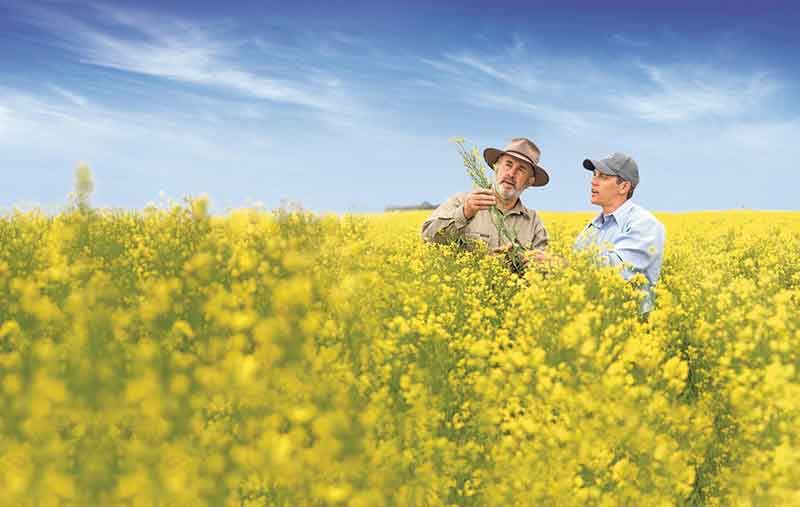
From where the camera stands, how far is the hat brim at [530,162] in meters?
6.42

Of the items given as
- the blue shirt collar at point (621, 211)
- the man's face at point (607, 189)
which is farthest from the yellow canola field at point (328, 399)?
the man's face at point (607, 189)

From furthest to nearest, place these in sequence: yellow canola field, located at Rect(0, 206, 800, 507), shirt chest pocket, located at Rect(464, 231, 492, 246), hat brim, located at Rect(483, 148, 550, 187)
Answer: shirt chest pocket, located at Rect(464, 231, 492, 246), hat brim, located at Rect(483, 148, 550, 187), yellow canola field, located at Rect(0, 206, 800, 507)

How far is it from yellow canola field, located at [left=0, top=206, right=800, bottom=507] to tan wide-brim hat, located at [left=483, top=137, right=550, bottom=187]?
1682 millimetres

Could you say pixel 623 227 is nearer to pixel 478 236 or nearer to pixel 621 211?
pixel 621 211

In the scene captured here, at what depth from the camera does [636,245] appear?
5.42 m

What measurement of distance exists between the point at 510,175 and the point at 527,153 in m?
0.28

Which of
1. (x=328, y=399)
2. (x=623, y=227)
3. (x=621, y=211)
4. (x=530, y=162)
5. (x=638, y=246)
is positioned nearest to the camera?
(x=328, y=399)

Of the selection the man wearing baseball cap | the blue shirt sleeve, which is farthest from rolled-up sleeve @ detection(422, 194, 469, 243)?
the blue shirt sleeve

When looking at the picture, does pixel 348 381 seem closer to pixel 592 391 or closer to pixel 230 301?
pixel 230 301

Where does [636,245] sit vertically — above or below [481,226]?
below

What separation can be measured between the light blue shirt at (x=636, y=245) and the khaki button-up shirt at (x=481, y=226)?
1133 millimetres

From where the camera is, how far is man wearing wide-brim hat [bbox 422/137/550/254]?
21.4 feet

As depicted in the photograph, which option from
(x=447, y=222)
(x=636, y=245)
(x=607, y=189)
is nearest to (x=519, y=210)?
(x=447, y=222)

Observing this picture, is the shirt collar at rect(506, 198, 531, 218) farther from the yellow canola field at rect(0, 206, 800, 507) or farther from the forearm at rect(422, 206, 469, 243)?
the yellow canola field at rect(0, 206, 800, 507)
